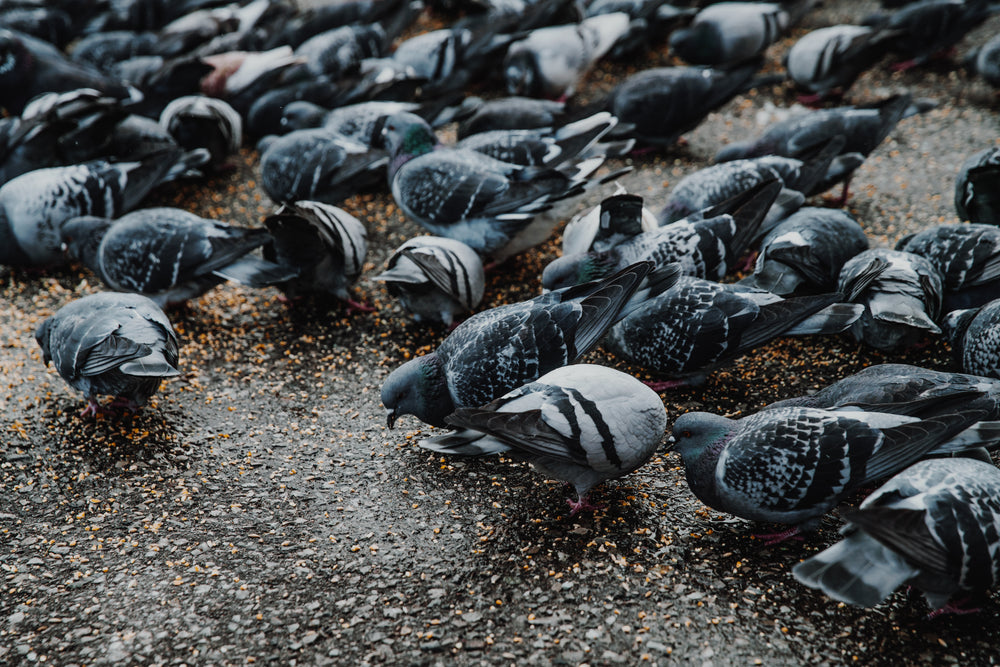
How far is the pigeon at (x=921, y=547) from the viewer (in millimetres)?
2738

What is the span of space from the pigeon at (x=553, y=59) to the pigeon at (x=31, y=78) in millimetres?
3632

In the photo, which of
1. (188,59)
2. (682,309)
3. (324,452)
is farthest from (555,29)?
(324,452)

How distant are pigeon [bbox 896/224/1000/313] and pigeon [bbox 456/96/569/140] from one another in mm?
2955

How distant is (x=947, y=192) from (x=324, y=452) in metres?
4.91

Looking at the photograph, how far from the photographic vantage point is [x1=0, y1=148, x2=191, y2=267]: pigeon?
5.73 metres

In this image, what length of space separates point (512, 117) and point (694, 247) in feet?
8.01

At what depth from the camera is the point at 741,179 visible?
5332 millimetres

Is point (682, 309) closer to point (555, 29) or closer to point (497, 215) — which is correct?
point (497, 215)

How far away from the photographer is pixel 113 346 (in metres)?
4.14

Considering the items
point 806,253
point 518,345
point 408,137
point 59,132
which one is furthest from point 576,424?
point 59,132

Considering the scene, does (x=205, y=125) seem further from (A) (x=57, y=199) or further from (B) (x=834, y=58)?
(B) (x=834, y=58)

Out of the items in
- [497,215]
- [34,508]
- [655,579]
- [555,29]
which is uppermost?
[555,29]

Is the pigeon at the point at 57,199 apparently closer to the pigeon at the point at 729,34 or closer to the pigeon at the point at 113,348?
the pigeon at the point at 113,348

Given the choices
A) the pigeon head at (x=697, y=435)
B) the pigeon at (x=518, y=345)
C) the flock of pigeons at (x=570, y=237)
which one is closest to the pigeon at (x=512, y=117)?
the flock of pigeons at (x=570, y=237)
